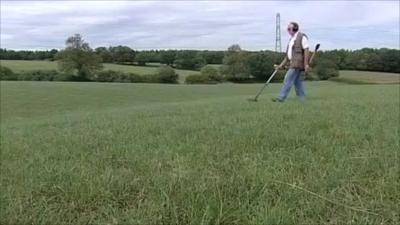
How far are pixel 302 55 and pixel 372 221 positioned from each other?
10834mm

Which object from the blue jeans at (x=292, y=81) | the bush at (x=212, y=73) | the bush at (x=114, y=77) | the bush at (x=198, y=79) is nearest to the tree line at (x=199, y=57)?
the bush at (x=212, y=73)

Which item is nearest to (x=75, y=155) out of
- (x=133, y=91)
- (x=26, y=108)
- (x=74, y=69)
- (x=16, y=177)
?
(x=16, y=177)

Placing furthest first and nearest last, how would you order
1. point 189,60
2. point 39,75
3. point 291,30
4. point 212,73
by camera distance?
point 189,60, point 212,73, point 39,75, point 291,30

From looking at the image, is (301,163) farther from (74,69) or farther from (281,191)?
(74,69)

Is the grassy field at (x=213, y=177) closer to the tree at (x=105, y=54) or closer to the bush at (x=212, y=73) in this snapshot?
the bush at (x=212, y=73)

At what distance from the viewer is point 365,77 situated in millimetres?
76625

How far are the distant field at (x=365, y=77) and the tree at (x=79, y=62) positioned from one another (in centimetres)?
4242

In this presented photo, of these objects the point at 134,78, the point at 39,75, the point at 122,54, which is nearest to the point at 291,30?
the point at 134,78

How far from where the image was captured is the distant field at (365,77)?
7056 cm

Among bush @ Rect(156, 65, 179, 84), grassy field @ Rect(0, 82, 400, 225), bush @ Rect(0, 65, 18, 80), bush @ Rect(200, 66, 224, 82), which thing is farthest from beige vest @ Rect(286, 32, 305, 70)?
bush @ Rect(0, 65, 18, 80)

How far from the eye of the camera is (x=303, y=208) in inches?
142

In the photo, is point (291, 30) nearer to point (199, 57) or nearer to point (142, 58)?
point (199, 57)

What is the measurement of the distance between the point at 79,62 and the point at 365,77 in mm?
50857

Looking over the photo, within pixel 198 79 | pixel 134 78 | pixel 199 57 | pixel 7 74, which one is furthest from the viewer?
pixel 199 57
